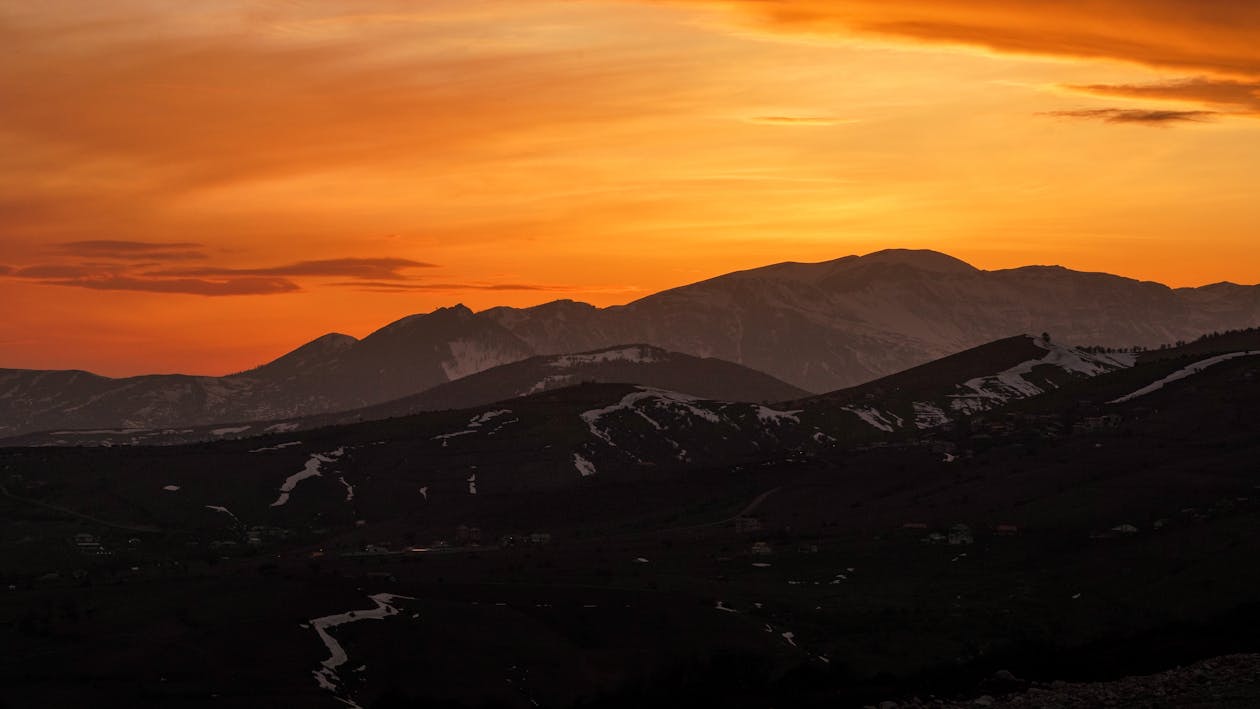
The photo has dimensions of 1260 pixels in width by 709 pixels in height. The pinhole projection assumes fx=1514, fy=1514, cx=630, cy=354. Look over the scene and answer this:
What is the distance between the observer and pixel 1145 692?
2763 inches

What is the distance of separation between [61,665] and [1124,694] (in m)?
143

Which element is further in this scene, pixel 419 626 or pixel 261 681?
pixel 419 626

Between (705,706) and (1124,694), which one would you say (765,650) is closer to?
(705,706)

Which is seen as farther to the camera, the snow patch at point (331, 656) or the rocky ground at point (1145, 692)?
the snow patch at point (331, 656)

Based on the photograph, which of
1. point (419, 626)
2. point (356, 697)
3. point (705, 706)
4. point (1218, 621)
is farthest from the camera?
point (419, 626)

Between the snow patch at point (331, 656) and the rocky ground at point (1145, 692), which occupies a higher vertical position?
the rocky ground at point (1145, 692)

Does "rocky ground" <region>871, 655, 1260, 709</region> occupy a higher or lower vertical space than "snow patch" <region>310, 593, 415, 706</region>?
higher

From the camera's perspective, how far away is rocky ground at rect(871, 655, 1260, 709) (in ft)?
219

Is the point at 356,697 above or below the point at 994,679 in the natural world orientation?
below

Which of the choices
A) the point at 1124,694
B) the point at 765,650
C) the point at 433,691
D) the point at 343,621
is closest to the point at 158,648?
the point at 343,621

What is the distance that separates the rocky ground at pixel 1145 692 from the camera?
66.9m

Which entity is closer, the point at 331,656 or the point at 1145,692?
the point at 1145,692

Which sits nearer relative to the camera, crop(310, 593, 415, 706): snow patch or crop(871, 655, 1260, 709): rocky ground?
crop(871, 655, 1260, 709): rocky ground

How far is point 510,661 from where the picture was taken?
179375 mm
